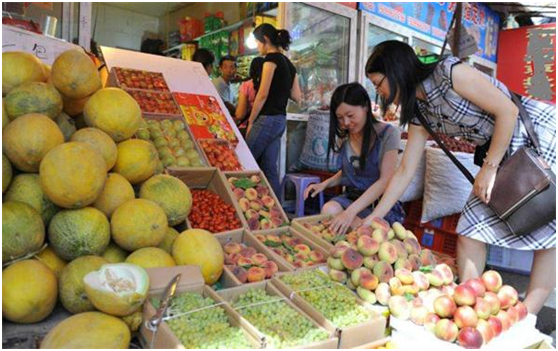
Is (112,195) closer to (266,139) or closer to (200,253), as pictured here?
(200,253)

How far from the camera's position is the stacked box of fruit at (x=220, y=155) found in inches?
113

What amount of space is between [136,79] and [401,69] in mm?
1982

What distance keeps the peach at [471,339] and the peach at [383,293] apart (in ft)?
1.06

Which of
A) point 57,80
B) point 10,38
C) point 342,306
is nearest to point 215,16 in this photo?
point 10,38

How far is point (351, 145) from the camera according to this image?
9.87 ft

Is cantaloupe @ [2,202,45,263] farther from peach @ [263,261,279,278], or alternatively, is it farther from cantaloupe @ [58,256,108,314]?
peach @ [263,261,279,278]

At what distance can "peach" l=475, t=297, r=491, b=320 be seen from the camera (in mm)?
1555

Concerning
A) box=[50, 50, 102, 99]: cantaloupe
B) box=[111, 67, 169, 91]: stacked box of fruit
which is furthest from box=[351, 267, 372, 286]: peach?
box=[111, 67, 169, 91]: stacked box of fruit

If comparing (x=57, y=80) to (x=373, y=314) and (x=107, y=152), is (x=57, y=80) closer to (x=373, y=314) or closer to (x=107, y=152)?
(x=107, y=152)

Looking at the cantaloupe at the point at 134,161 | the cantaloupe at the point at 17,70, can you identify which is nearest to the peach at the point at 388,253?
the cantaloupe at the point at 134,161

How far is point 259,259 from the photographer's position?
1.97 metres

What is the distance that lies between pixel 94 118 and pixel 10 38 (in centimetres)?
147

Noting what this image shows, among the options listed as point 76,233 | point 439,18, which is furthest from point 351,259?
point 439,18

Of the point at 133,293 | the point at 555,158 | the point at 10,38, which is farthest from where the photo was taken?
the point at 10,38
